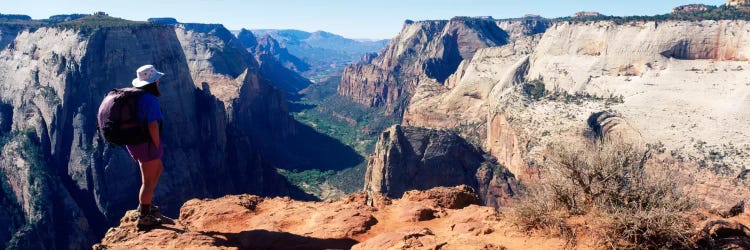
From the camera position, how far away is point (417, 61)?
152 m

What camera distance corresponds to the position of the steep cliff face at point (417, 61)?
139375 mm

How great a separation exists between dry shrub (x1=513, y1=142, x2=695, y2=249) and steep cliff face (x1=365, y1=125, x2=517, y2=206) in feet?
114

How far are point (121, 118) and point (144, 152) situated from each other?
0.84m

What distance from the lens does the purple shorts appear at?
9.02 metres

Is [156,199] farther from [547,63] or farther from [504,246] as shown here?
[547,63]

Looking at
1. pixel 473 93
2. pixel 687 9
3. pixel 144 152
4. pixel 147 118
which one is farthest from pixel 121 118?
pixel 687 9

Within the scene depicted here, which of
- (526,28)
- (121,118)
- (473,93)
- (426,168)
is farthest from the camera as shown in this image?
(526,28)

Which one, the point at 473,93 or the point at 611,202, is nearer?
the point at 611,202

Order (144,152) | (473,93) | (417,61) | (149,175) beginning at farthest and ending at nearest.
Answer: (417,61) < (473,93) < (149,175) < (144,152)

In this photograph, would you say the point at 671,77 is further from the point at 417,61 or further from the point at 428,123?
the point at 417,61

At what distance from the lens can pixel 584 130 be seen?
49.5 m

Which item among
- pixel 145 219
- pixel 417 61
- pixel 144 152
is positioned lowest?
pixel 145 219

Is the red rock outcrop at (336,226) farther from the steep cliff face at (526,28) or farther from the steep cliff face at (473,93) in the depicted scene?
the steep cliff face at (526,28)

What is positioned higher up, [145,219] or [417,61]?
[417,61]
